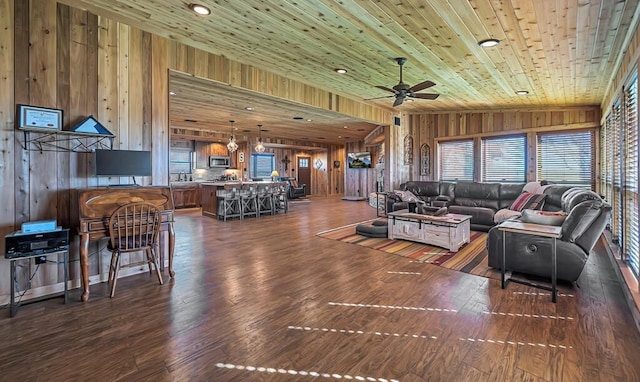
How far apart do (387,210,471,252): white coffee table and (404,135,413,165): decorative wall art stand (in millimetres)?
3688

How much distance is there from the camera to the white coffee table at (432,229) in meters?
4.38

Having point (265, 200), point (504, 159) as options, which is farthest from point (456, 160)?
point (265, 200)

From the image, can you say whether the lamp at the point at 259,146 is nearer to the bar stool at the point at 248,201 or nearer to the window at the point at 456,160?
the bar stool at the point at 248,201

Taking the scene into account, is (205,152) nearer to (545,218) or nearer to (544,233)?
(545,218)

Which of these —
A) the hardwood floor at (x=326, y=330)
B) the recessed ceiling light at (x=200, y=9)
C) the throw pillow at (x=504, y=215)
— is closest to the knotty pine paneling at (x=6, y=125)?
the hardwood floor at (x=326, y=330)

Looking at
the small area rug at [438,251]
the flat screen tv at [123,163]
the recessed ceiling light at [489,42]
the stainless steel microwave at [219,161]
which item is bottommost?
the small area rug at [438,251]

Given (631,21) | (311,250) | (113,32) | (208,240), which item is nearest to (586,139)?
(631,21)

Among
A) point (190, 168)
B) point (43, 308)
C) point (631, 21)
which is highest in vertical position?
point (631, 21)

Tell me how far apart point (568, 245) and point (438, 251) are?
5.37ft

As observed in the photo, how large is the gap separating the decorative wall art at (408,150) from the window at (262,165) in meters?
6.48

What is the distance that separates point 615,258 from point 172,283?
5.34 metres

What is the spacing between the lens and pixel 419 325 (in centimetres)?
228

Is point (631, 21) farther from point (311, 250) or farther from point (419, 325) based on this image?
point (311, 250)

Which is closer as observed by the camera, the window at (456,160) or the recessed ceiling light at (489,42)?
the recessed ceiling light at (489,42)
